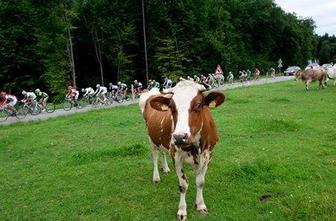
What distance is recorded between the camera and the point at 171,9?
63.0 m

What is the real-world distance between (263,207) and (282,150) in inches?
171

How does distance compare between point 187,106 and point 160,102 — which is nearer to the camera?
point 187,106

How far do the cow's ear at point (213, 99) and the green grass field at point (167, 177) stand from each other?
188 centimetres

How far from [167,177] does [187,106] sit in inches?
143

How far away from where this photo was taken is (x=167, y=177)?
390 inches

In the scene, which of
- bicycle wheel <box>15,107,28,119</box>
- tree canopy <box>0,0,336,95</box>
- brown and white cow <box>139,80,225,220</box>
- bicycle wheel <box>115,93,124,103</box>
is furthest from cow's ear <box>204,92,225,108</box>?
tree canopy <box>0,0,336,95</box>

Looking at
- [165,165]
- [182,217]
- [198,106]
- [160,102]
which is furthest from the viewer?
[165,165]

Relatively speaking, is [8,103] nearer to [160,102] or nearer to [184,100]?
[160,102]

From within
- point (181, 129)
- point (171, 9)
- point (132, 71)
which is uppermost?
point (171, 9)

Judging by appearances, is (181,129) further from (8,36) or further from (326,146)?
(8,36)

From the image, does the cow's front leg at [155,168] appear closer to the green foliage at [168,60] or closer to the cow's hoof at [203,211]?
the cow's hoof at [203,211]

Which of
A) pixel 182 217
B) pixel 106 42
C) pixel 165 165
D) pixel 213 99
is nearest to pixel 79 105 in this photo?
pixel 106 42

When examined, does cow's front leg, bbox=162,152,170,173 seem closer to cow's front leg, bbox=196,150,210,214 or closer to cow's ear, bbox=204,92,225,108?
cow's front leg, bbox=196,150,210,214

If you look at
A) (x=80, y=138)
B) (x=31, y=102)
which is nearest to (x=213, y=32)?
(x=31, y=102)
